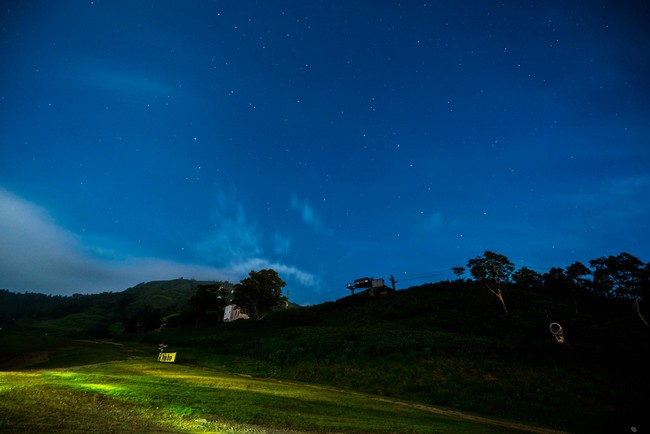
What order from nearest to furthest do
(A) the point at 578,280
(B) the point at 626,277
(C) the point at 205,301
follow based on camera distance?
(B) the point at 626,277
(A) the point at 578,280
(C) the point at 205,301

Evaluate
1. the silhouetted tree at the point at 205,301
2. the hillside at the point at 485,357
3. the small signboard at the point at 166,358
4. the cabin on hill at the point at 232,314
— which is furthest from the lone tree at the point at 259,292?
the small signboard at the point at 166,358

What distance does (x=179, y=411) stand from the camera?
41.3ft

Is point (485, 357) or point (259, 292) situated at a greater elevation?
point (259, 292)

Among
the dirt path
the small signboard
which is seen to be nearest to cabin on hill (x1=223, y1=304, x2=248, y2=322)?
the small signboard

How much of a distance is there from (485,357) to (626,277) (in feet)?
106

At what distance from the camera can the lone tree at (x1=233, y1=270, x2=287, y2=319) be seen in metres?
74.7

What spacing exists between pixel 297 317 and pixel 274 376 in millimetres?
33641

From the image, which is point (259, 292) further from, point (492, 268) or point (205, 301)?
point (492, 268)

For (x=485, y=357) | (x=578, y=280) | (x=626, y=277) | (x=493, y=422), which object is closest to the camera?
(x=493, y=422)

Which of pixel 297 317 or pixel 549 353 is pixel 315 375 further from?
pixel 297 317

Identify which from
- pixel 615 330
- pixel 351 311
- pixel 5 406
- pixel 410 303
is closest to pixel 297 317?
pixel 351 311

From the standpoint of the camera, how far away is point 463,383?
1022 inches

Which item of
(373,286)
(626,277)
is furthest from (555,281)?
(373,286)

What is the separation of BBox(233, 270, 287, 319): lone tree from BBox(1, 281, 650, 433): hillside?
17.0 metres
